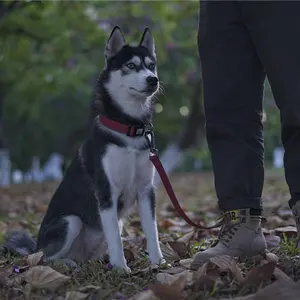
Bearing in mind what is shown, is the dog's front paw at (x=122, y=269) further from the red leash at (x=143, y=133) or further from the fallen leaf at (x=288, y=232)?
the fallen leaf at (x=288, y=232)

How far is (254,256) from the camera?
325 centimetres

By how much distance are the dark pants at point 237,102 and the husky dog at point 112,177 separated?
0.44 metres

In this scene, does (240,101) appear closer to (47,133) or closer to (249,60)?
(249,60)

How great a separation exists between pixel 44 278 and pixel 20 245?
124 centimetres

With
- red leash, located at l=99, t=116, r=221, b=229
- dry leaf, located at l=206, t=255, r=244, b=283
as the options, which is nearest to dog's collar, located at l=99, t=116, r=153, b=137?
red leash, located at l=99, t=116, r=221, b=229

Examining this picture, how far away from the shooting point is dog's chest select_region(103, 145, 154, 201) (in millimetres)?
3373

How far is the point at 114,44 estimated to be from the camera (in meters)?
3.76

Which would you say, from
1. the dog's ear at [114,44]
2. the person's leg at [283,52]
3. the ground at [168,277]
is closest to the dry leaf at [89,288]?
the ground at [168,277]

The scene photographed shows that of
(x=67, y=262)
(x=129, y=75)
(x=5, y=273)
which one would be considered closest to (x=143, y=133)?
(x=129, y=75)

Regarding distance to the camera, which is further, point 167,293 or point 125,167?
point 125,167

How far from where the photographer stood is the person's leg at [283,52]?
2.91 metres

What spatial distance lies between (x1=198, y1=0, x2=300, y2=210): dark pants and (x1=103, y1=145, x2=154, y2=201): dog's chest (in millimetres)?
404

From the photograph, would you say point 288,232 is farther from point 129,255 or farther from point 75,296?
point 75,296

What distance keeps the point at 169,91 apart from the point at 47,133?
854cm
